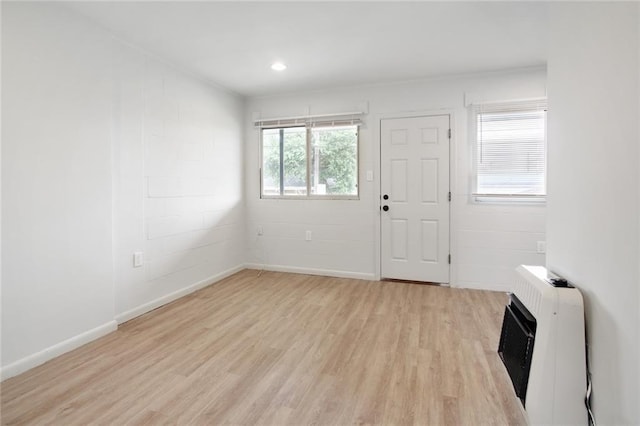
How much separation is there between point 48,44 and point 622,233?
327 centimetres

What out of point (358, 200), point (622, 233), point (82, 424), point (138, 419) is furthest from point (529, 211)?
point (82, 424)

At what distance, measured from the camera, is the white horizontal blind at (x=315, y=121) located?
4066 millimetres

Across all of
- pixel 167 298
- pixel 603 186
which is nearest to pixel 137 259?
pixel 167 298

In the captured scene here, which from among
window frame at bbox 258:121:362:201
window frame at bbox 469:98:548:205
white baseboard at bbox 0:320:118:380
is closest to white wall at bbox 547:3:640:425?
window frame at bbox 469:98:548:205

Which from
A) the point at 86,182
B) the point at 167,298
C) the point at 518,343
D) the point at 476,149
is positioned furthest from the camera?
the point at 476,149

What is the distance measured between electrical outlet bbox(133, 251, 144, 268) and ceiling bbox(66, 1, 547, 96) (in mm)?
1829

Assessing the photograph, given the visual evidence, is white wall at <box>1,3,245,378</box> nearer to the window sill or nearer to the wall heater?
the wall heater

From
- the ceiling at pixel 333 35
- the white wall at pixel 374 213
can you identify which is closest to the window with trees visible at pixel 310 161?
the white wall at pixel 374 213

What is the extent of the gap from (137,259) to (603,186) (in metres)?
3.26

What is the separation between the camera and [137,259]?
2.95 meters

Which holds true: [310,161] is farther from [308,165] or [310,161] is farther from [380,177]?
[380,177]

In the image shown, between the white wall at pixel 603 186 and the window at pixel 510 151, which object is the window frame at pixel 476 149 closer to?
the window at pixel 510 151

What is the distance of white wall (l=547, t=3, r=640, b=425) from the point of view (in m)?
1.15

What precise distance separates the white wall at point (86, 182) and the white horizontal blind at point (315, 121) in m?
0.93
